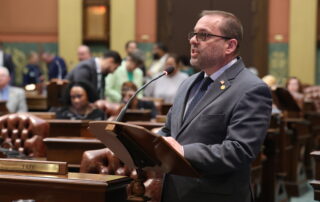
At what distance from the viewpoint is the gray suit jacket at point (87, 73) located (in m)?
7.75

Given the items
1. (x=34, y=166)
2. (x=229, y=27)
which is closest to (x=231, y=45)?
(x=229, y=27)

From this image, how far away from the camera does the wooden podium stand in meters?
2.60

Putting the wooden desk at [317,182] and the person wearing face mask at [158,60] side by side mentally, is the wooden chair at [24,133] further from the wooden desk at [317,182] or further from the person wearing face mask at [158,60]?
the person wearing face mask at [158,60]

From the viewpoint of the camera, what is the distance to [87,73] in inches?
308

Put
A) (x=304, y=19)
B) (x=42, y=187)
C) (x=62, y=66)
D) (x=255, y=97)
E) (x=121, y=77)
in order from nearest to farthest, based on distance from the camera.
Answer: (x=255, y=97)
(x=42, y=187)
(x=121, y=77)
(x=62, y=66)
(x=304, y=19)

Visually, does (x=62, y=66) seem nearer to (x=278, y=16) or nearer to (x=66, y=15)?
(x=66, y=15)

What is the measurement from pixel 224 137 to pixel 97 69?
5220mm

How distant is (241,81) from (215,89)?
114 millimetres

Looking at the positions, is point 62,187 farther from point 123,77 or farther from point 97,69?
point 123,77

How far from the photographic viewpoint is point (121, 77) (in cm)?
912

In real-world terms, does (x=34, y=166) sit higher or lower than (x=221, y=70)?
lower

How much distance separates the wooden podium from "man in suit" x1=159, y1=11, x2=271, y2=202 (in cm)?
6

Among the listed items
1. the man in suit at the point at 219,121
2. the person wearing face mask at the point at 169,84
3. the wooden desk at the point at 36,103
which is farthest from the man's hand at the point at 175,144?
the wooden desk at the point at 36,103

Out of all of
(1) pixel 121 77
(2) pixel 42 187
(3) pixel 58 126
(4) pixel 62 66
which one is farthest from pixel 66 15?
(2) pixel 42 187
